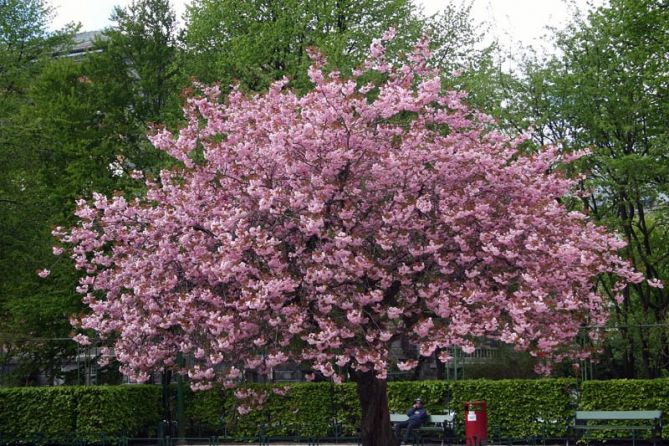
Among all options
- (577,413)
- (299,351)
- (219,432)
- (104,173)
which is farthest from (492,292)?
(104,173)

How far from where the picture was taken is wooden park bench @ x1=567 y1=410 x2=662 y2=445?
2180 cm

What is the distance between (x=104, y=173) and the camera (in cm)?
3519

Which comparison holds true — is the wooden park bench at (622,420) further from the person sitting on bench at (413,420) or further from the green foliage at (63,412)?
the green foliage at (63,412)

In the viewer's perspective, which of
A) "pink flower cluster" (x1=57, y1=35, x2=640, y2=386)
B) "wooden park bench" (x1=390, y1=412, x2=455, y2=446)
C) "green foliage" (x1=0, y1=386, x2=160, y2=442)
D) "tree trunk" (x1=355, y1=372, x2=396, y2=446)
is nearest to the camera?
"pink flower cluster" (x1=57, y1=35, x2=640, y2=386)

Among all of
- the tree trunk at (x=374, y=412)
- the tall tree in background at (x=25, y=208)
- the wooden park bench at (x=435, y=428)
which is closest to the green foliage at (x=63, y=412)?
the tall tree in background at (x=25, y=208)

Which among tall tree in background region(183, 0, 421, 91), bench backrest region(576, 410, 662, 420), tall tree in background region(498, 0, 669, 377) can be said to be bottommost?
bench backrest region(576, 410, 662, 420)

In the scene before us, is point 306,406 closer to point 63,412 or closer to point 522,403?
point 522,403

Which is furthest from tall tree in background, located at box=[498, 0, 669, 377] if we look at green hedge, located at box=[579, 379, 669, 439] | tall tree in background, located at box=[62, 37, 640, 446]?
tall tree in background, located at box=[62, 37, 640, 446]

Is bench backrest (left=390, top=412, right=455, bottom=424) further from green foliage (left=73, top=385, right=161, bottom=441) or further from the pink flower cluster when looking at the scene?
green foliage (left=73, top=385, right=161, bottom=441)

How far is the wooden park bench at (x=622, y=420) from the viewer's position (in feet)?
71.5

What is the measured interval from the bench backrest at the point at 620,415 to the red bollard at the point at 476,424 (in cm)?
278

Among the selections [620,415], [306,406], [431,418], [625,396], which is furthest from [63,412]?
[625,396]

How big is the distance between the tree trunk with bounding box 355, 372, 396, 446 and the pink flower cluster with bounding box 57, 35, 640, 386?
1.22m

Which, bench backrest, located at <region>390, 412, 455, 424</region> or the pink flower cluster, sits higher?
the pink flower cluster
